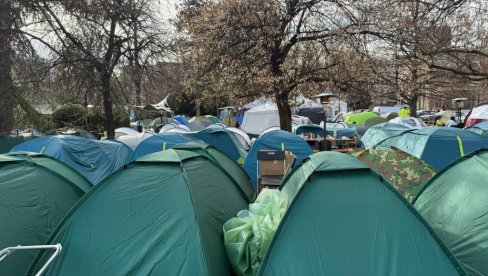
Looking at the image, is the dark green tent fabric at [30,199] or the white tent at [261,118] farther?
the white tent at [261,118]

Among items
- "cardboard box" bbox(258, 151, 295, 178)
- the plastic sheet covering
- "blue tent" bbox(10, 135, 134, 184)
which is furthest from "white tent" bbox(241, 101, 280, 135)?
the plastic sheet covering

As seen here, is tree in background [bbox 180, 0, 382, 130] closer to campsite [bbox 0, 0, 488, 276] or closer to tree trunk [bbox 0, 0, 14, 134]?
campsite [bbox 0, 0, 488, 276]

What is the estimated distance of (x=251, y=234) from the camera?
3967mm

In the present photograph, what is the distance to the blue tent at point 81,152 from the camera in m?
8.77

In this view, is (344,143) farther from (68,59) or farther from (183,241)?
(183,241)

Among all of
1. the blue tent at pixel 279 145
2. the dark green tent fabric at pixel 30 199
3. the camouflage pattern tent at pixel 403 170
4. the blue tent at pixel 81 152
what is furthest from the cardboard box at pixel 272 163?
the blue tent at pixel 81 152

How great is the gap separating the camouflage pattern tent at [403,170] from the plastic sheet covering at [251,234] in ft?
8.47

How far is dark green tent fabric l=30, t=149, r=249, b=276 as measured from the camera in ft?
11.8

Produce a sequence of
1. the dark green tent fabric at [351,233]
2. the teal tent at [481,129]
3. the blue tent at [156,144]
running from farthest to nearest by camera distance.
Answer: the teal tent at [481,129] < the blue tent at [156,144] < the dark green tent fabric at [351,233]

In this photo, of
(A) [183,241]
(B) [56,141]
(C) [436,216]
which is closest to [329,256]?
(A) [183,241]

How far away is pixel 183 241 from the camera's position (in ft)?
12.0

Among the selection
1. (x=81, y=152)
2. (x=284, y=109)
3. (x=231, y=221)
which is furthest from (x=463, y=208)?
(x=284, y=109)

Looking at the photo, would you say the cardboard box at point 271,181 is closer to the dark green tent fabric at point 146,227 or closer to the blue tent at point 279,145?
the blue tent at point 279,145

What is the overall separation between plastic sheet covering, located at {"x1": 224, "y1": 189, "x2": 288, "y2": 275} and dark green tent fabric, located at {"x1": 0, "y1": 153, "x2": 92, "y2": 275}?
205 centimetres
